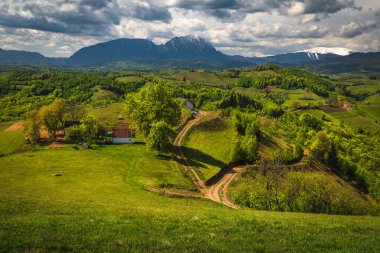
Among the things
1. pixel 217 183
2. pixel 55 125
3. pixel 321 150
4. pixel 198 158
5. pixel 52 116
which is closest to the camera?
pixel 217 183

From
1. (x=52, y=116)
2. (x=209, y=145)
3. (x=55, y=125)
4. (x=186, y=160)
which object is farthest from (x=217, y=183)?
(x=52, y=116)

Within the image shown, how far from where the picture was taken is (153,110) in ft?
311

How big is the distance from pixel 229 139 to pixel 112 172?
2069 inches

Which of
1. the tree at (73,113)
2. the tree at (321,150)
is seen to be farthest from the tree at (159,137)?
the tree at (321,150)

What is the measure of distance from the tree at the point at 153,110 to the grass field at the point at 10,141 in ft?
156

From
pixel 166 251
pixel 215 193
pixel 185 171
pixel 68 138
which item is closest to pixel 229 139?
pixel 185 171

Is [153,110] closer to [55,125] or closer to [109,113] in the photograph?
[55,125]

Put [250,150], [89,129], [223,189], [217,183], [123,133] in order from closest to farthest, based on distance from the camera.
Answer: [223,189], [217,183], [250,150], [89,129], [123,133]

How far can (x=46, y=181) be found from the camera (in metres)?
58.5

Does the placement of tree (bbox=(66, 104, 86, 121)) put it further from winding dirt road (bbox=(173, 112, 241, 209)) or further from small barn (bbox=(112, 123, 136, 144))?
winding dirt road (bbox=(173, 112, 241, 209))

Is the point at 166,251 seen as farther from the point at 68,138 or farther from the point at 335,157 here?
the point at 335,157

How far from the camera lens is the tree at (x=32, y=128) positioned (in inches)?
4058

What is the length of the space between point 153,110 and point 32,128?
151ft

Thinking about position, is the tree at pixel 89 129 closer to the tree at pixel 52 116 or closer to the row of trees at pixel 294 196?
the tree at pixel 52 116
